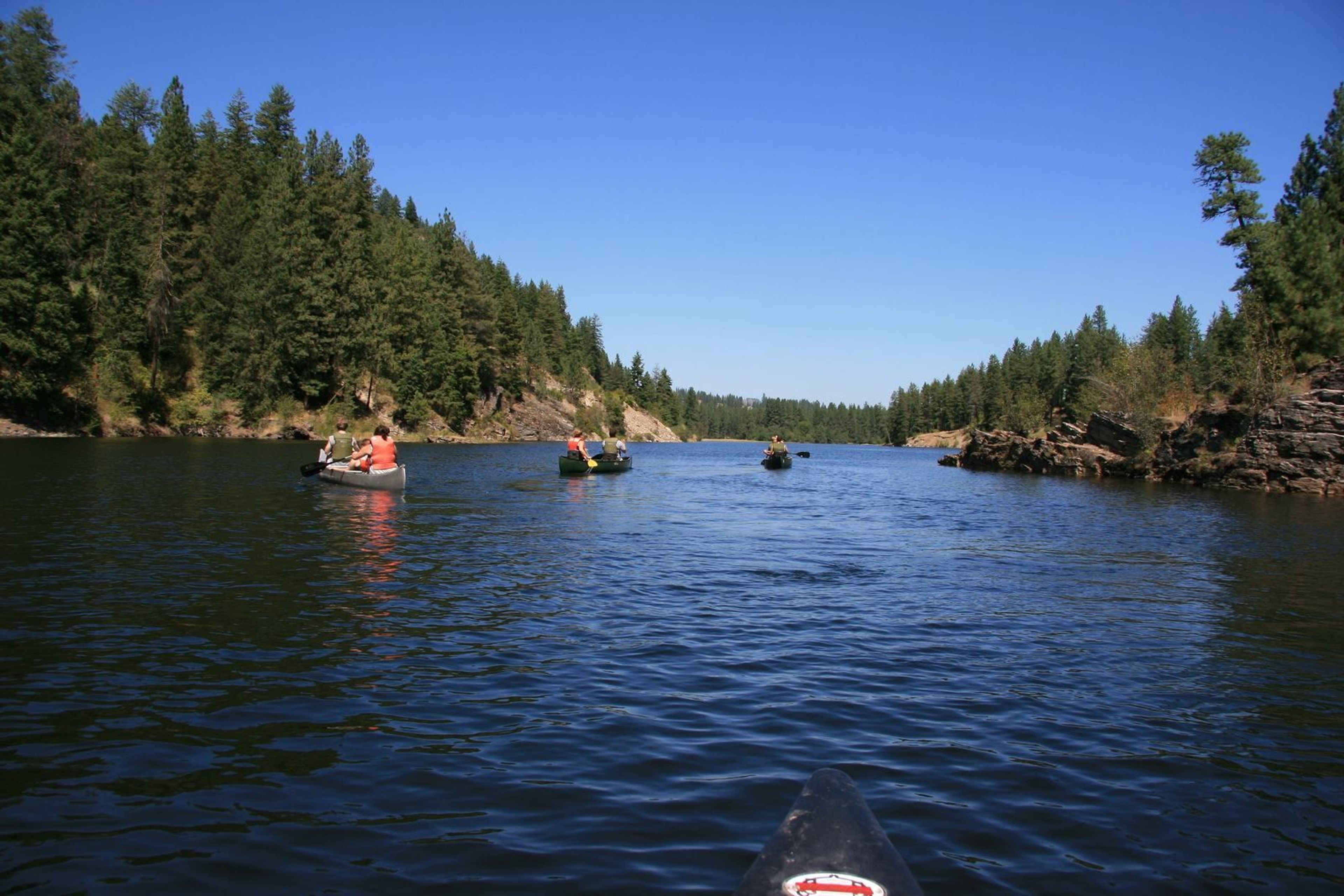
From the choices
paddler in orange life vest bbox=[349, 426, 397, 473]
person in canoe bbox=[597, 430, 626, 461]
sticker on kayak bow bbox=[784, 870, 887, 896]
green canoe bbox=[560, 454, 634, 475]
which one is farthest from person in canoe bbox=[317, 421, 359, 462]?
sticker on kayak bow bbox=[784, 870, 887, 896]

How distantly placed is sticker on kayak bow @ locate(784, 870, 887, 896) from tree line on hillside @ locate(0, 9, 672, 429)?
62.3m

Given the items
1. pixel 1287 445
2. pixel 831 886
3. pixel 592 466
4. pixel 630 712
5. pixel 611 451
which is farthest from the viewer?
pixel 611 451

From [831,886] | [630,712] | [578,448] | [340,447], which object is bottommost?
[630,712]

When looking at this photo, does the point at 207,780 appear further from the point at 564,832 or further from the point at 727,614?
the point at 727,614

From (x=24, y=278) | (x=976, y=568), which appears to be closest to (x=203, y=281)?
(x=24, y=278)

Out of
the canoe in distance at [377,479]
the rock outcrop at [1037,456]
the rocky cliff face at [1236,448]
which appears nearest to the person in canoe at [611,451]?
the canoe in distance at [377,479]

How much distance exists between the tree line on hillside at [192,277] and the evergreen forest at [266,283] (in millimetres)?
179

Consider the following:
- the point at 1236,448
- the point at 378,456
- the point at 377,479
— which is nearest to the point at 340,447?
the point at 378,456

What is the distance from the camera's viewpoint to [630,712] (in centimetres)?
786

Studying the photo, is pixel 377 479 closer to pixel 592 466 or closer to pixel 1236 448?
pixel 592 466

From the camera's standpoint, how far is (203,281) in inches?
2825

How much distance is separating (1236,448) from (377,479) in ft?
142

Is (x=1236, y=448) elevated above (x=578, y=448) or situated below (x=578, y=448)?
above

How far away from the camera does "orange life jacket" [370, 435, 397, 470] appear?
2808cm
